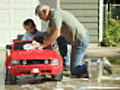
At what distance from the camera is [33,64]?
22.3 feet

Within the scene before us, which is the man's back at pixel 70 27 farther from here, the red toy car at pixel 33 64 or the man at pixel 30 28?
the man at pixel 30 28

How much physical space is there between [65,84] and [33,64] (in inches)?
27.9

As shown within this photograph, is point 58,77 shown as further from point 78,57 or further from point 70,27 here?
point 70,27

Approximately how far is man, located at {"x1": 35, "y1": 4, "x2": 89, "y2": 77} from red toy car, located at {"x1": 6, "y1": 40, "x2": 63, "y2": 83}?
0.83ft

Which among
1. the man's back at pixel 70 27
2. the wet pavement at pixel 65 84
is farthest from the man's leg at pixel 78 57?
the wet pavement at pixel 65 84

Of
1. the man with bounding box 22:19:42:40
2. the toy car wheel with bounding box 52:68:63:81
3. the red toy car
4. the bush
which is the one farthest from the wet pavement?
the bush

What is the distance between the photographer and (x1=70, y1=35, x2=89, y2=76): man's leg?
6.96 meters

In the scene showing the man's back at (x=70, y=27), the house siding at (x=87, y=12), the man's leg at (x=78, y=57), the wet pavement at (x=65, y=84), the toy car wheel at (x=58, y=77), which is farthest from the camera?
the house siding at (x=87, y=12)

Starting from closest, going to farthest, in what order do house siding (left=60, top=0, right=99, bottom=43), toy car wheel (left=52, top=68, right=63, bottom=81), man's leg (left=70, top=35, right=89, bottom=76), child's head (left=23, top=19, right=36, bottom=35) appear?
man's leg (left=70, top=35, right=89, bottom=76) → toy car wheel (left=52, top=68, right=63, bottom=81) → child's head (left=23, top=19, right=36, bottom=35) → house siding (left=60, top=0, right=99, bottom=43)

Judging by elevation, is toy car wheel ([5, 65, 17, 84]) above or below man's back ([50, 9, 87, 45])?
below

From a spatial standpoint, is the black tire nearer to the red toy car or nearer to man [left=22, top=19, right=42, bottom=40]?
the red toy car

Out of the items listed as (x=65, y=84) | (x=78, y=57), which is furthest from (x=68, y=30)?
(x=65, y=84)

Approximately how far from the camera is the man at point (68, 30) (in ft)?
21.5

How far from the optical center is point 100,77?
25.2ft
